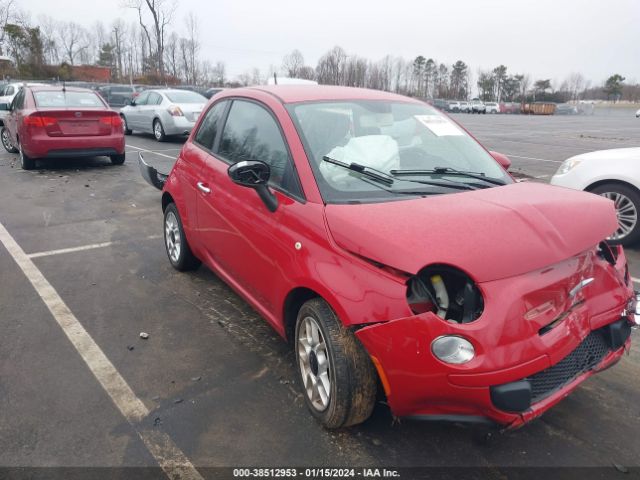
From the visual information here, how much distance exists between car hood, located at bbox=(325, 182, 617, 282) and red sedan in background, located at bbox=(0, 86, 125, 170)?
850 cm

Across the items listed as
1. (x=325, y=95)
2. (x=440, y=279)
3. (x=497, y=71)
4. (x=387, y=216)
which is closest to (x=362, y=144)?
(x=325, y=95)

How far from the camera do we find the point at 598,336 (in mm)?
2561

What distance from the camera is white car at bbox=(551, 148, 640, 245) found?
5.54 meters

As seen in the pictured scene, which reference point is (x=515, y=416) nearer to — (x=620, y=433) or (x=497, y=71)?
(x=620, y=433)

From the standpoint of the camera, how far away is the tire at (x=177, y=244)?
15.2 feet

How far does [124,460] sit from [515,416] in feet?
6.09

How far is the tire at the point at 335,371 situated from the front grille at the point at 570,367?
29.2 inches

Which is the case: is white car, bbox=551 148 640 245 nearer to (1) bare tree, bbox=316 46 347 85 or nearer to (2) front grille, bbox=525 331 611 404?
(2) front grille, bbox=525 331 611 404

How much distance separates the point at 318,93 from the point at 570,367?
2355mm

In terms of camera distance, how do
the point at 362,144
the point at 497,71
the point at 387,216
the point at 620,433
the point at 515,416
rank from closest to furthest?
1. the point at 515,416
2. the point at 387,216
3. the point at 620,433
4. the point at 362,144
5. the point at 497,71

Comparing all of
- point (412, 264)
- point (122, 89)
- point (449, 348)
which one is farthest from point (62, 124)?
point (122, 89)

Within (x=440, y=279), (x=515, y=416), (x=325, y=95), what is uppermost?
(x=325, y=95)

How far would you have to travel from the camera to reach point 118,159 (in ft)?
35.2

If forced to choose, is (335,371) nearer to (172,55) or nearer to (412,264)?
(412,264)
